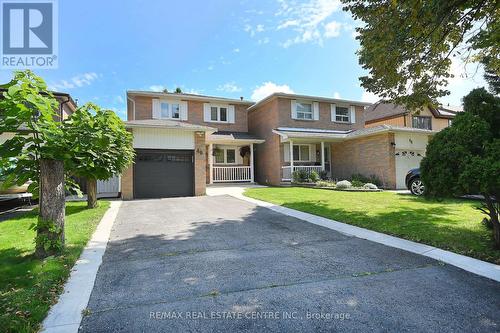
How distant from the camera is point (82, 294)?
343 centimetres

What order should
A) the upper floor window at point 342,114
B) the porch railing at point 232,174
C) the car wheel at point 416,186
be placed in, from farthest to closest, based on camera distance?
1. the upper floor window at point 342,114
2. the porch railing at point 232,174
3. the car wheel at point 416,186

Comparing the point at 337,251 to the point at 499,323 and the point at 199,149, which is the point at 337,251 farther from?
the point at 199,149

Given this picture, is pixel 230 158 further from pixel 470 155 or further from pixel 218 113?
pixel 470 155

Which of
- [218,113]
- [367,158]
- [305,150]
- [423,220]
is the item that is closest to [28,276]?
[423,220]

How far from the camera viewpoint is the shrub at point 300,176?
18.7 metres

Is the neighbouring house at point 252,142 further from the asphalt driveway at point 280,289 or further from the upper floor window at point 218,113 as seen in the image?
the asphalt driveway at point 280,289

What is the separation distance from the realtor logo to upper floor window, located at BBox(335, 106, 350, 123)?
19.1 metres

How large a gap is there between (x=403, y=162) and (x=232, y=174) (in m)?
11.4

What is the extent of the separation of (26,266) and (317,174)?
1691 centimetres

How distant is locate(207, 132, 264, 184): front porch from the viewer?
1972cm

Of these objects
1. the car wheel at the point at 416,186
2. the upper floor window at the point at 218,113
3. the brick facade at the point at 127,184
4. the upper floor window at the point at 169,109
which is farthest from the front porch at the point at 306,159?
the brick facade at the point at 127,184

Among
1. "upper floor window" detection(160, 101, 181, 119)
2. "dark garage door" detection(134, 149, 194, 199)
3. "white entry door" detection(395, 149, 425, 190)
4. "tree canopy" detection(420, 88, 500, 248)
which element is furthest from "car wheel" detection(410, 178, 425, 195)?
"upper floor window" detection(160, 101, 181, 119)

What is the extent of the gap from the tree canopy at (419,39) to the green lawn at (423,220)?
374 centimetres

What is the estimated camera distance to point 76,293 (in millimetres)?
3467
